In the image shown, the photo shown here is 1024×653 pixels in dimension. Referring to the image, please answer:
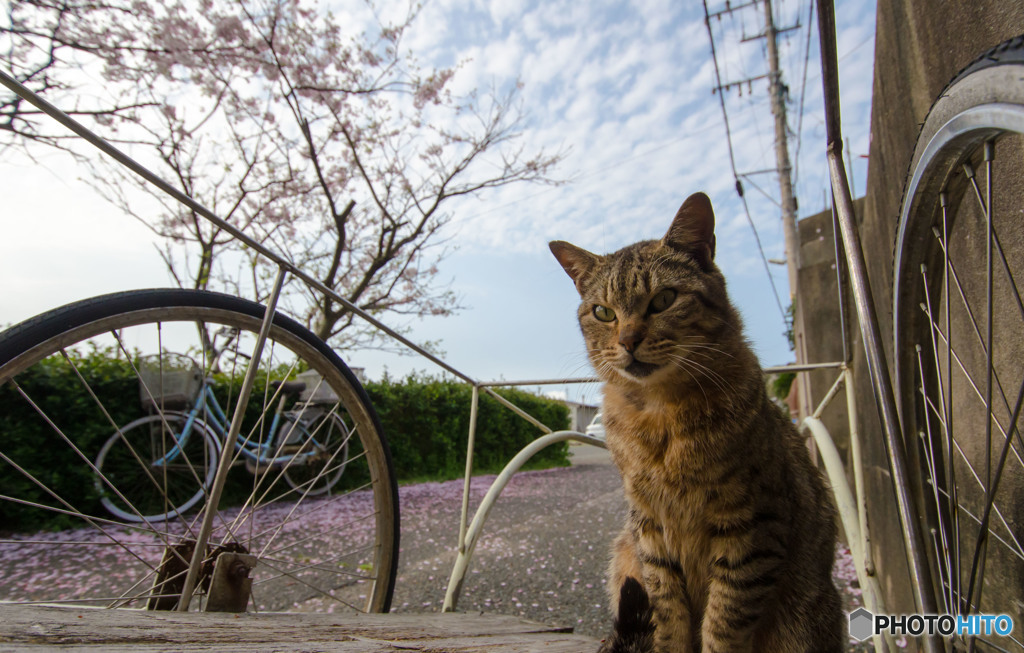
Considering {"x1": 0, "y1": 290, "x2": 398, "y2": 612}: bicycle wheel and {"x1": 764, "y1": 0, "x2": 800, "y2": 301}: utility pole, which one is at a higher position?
{"x1": 764, "y1": 0, "x2": 800, "y2": 301}: utility pole

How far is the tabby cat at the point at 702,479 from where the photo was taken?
1182mm

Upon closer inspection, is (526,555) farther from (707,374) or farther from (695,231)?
(695,231)

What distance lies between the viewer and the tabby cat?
1182mm

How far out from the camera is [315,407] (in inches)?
225

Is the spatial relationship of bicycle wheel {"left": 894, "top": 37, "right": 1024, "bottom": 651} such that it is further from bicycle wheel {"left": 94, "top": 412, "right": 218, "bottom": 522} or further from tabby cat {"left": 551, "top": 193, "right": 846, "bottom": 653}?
bicycle wheel {"left": 94, "top": 412, "right": 218, "bottom": 522}

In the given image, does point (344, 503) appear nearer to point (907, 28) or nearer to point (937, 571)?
point (937, 571)

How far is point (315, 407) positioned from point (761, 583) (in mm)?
5341

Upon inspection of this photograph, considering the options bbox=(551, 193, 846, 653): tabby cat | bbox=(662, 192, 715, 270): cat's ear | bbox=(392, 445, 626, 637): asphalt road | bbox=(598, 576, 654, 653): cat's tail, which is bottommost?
bbox=(392, 445, 626, 637): asphalt road

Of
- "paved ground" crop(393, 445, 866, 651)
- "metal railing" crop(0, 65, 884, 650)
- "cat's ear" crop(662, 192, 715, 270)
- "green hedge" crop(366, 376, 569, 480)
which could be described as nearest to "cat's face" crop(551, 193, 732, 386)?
"cat's ear" crop(662, 192, 715, 270)

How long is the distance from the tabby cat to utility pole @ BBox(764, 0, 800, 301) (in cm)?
884

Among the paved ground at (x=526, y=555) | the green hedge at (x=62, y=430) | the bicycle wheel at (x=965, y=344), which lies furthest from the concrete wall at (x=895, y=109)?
the green hedge at (x=62, y=430)

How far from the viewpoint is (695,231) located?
1528mm

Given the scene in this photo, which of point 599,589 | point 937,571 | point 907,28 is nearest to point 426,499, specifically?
point 599,589

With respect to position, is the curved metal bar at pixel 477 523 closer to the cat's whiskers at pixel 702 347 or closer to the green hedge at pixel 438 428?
the cat's whiskers at pixel 702 347
